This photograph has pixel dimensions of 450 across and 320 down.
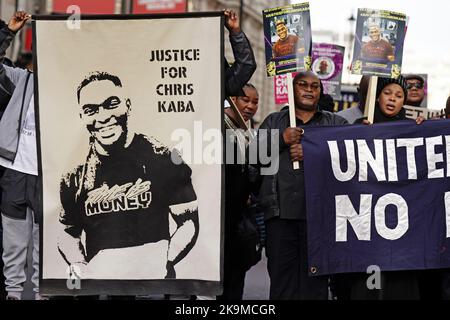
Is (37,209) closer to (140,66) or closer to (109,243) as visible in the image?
(109,243)

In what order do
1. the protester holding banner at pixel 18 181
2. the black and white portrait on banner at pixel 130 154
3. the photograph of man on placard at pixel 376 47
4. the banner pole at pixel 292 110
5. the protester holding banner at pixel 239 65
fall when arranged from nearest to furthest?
1. the black and white portrait on banner at pixel 130 154
2. the protester holding banner at pixel 239 65
3. the banner pole at pixel 292 110
4. the protester holding banner at pixel 18 181
5. the photograph of man on placard at pixel 376 47

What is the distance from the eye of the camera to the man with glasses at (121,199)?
5680mm

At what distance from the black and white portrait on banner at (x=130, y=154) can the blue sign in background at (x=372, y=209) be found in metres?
0.75

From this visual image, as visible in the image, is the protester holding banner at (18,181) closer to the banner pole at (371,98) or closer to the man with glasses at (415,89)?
the banner pole at (371,98)

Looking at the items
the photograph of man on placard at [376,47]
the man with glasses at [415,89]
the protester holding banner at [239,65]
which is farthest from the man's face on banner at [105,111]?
the man with glasses at [415,89]

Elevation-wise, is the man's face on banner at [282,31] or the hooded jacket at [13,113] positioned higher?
the man's face on banner at [282,31]

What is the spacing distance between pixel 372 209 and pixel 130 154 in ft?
5.33

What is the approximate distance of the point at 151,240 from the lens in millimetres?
5711

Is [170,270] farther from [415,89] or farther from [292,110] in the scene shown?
[415,89]

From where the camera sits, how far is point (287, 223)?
6094 millimetres
